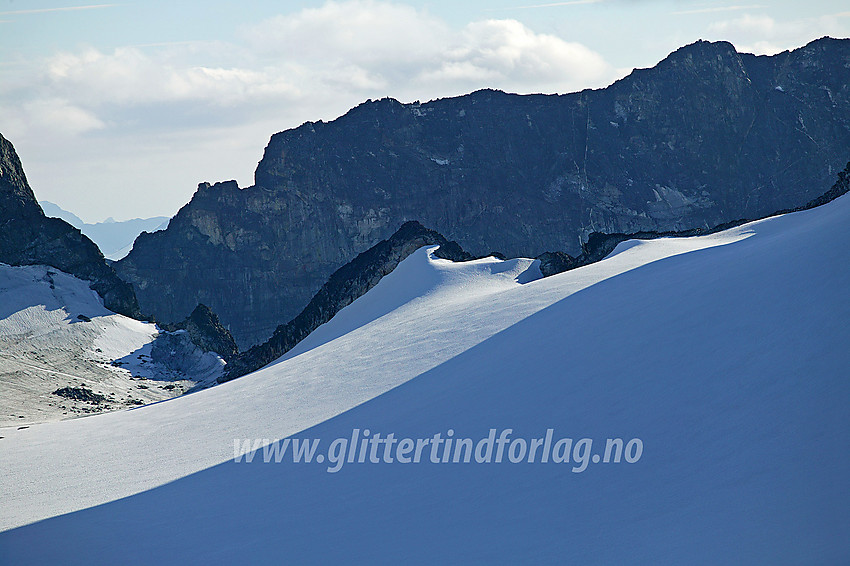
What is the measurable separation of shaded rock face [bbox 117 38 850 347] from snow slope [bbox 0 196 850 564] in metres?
59.9

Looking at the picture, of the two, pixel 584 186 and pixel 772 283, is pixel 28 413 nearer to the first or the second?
pixel 772 283

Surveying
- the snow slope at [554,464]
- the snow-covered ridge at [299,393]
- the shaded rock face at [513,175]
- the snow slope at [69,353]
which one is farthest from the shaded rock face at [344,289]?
the shaded rock face at [513,175]

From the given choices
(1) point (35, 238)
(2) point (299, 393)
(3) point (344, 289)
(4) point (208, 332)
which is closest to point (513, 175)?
(4) point (208, 332)

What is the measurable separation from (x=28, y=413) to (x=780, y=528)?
20000 mm

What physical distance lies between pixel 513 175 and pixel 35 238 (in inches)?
1891

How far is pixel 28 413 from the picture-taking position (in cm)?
2078

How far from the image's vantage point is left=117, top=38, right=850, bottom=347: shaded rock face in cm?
7531

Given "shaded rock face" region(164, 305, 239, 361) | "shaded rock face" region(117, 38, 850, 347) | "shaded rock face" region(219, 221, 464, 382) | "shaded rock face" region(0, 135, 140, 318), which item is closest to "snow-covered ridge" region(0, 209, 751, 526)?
"shaded rock face" region(219, 221, 464, 382)

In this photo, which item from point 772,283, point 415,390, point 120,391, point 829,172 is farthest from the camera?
point 829,172

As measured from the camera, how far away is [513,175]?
79.6 metres

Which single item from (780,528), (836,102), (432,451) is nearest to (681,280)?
(432,451)

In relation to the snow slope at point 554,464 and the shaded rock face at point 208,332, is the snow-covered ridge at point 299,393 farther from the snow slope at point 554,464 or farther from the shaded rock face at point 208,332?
the shaded rock face at point 208,332

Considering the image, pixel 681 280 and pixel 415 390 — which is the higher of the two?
pixel 681 280

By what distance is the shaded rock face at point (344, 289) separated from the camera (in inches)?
1009
